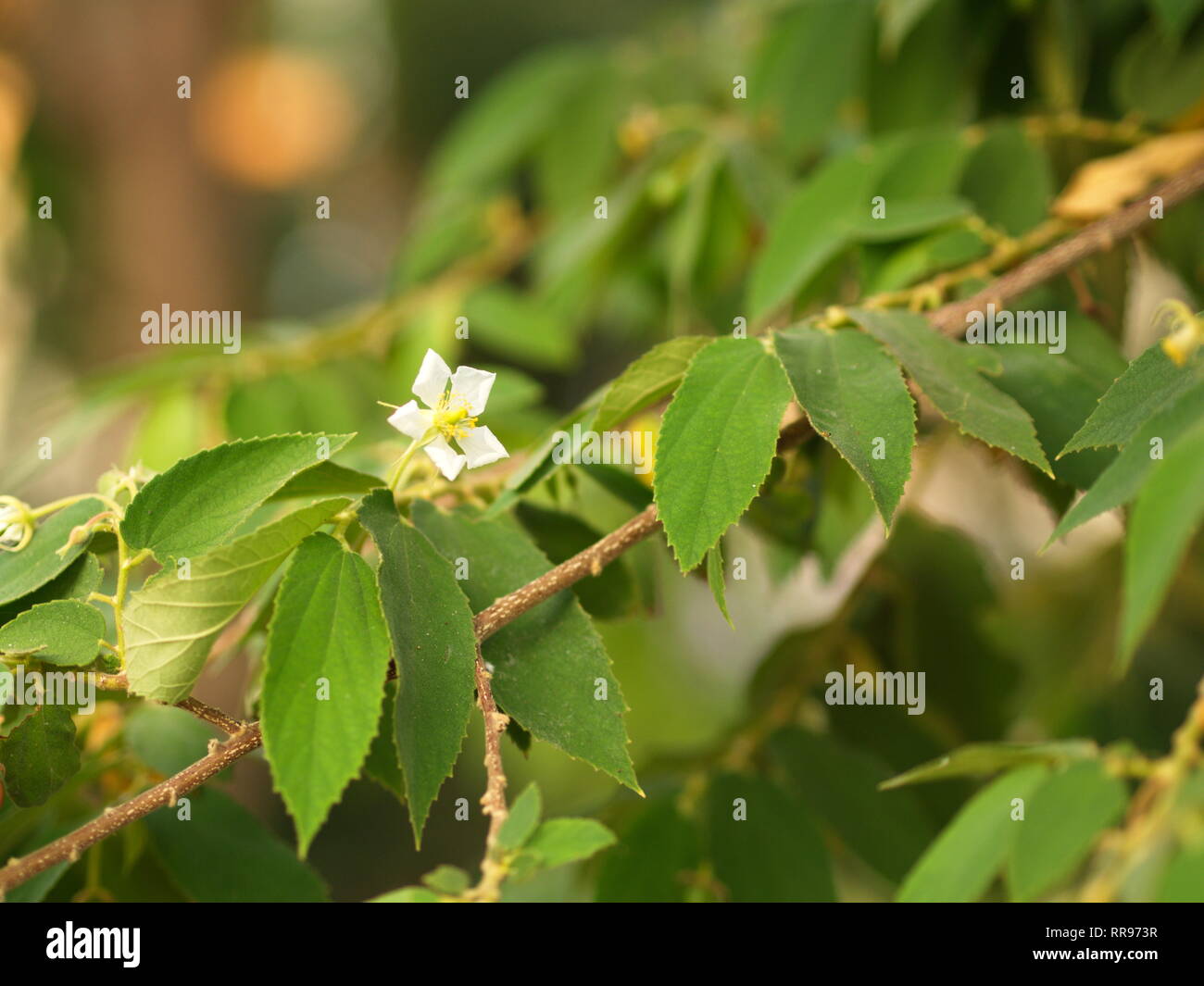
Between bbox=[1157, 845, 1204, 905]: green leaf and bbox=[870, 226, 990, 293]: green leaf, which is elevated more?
bbox=[870, 226, 990, 293]: green leaf

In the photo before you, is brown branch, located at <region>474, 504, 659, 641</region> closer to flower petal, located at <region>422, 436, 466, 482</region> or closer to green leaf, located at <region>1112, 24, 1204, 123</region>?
flower petal, located at <region>422, 436, 466, 482</region>

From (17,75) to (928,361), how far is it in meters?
1.46

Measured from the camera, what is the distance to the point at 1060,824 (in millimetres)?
343

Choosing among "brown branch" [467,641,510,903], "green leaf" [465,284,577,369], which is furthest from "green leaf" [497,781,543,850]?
"green leaf" [465,284,577,369]

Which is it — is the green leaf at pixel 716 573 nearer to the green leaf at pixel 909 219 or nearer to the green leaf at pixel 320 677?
the green leaf at pixel 320 677

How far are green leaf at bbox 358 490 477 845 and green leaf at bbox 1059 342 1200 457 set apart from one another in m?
0.21

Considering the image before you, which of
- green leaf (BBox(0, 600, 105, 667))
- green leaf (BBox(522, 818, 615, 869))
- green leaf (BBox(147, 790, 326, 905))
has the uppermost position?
green leaf (BBox(0, 600, 105, 667))

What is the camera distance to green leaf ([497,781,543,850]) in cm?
31

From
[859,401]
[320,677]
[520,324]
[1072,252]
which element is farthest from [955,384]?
[520,324]

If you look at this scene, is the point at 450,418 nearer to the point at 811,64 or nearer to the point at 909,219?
the point at 909,219

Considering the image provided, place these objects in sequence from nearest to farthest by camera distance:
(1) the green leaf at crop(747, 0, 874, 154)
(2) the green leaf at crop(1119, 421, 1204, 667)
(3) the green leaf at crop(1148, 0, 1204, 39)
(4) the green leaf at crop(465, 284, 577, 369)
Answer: (2) the green leaf at crop(1119, 421, 1204, 667)
(3) the green leaf at crop(1148, 0, 1204, 39)
(1) the green leaf at crop(747, 0, 874, 154)
(4) the green leaf at crop(465, 284, 577, 369)

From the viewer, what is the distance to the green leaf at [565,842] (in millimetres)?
308

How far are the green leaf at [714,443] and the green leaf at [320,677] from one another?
0.34 ft

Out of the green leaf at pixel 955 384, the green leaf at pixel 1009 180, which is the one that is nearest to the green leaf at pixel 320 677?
the green leaf at pixel 955 384
